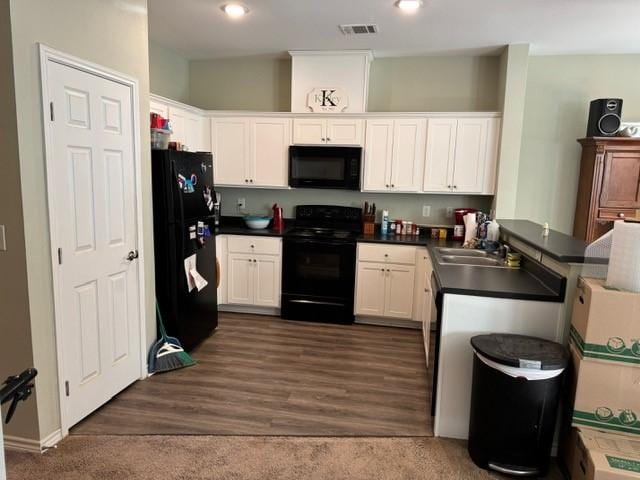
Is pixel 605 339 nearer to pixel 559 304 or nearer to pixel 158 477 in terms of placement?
pixel 559 304

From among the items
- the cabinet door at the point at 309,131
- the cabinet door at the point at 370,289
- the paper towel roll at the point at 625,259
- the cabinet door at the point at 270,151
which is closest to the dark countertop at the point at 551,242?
the paper towel roll at the point at 625,259

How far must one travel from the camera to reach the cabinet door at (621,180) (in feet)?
12.7

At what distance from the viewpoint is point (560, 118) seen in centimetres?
432

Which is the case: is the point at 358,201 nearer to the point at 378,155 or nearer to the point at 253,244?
the point at 378,155

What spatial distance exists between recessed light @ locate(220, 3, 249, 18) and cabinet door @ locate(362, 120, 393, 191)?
1.55m

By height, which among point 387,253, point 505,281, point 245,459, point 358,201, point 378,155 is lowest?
point 245,459

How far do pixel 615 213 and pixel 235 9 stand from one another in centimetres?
366

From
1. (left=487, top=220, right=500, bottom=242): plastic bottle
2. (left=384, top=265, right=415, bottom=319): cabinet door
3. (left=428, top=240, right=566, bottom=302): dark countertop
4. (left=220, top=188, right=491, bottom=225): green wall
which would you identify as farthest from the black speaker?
(left=384, top=265, right=415, bottom=319): cabinet door

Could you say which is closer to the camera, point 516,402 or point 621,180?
point 516,402

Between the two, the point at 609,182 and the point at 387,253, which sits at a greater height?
the point at 609,182

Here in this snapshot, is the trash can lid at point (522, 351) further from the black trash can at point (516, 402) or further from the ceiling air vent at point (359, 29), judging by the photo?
the ceiling air vent at point (359, 29)

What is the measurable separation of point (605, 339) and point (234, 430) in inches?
76.6

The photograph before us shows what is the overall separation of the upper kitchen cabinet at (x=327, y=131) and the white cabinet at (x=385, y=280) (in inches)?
41.8

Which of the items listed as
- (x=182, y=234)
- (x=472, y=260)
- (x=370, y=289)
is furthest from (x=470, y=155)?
(x=182, y=234)
